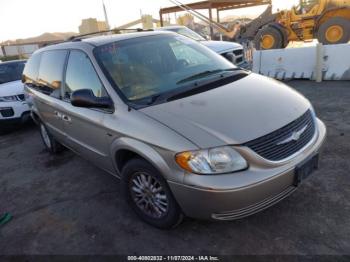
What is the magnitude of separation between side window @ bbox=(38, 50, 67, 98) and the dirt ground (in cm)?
126

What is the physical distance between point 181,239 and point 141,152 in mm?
910

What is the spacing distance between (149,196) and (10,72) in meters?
6.85

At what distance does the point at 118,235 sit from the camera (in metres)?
3.08

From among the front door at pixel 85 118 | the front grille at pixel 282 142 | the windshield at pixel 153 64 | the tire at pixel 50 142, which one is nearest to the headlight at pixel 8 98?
the tire at pixel 50 142

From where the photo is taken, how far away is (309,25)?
13742mm

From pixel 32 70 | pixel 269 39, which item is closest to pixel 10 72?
pixel 32 70

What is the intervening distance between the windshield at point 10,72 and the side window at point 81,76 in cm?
499

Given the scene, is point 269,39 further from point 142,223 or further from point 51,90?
point 142,223

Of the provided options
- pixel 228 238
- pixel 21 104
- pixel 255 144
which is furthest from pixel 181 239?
pixel 21 104

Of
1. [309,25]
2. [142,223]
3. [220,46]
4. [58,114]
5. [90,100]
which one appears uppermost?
[90,100]

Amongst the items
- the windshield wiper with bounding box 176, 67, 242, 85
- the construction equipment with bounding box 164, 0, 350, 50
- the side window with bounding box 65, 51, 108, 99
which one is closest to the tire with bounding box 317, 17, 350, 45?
the construction equipment with bounding box 164, 0, 350, 50

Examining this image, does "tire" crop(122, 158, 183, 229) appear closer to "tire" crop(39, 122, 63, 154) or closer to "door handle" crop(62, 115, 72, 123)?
"door handle" crop(62, 115, 72, 123)

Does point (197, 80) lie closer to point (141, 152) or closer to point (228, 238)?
point (141, 152)

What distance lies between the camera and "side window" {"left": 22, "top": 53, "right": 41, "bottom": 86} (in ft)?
16.5
